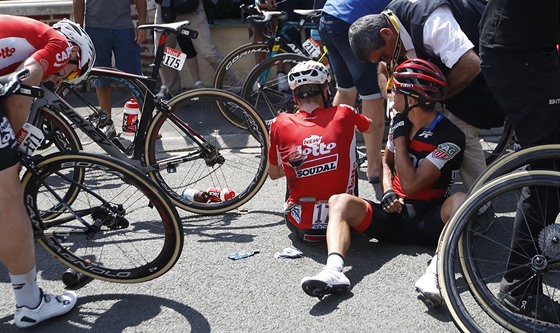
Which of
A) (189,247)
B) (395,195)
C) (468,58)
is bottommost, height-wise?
(189,247)

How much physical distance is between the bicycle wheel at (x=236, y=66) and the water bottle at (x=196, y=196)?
2094mm

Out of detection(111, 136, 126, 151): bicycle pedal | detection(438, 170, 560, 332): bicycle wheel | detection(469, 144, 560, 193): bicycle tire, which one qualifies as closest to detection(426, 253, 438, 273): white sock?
detection(438, 170, 560, 332): bicycle wheel

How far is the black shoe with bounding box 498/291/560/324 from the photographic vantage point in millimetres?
3980

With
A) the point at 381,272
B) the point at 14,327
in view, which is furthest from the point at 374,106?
the point at 14,327

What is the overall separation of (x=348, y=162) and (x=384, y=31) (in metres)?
0.86

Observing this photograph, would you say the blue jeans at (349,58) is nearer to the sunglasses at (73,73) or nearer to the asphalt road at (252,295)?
the asphalt road at (252,295)

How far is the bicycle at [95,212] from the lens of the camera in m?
4.45

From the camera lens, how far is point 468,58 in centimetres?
513

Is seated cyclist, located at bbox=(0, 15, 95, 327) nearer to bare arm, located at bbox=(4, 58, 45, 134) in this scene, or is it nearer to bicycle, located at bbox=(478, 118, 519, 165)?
bare arm, located at bbox=(4, 58, 45, 134)

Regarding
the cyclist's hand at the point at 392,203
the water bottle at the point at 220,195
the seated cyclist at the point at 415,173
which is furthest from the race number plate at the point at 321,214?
the water bottle at the point at 220,195

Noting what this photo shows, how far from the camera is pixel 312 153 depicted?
16.8 ft

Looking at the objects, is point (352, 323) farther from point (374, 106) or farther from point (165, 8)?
point (165, 8)

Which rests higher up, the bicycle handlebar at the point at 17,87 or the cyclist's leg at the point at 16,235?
the bicycle handlebar at the point at 17,87

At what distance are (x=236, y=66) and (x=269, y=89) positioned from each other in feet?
6.39
